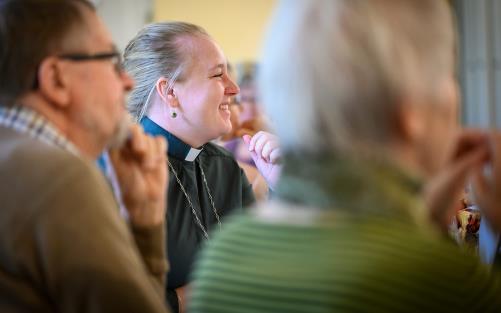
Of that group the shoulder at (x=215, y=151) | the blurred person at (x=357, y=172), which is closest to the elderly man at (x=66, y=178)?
the blurred person at (x=357, y=172)

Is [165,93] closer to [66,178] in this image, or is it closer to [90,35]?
[90,35]

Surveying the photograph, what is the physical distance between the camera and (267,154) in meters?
2.24

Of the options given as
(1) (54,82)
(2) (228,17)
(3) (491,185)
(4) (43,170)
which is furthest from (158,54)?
(2) (228,17)

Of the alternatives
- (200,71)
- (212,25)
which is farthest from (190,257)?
(212,25)

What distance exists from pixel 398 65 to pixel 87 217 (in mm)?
565

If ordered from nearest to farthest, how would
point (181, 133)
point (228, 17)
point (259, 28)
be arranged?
point (181, 133) → point (228, 17) → point (259, 28)

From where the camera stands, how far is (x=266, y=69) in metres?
1.03

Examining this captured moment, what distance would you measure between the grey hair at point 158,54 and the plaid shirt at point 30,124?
96 centimetres

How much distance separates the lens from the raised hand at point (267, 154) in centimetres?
224

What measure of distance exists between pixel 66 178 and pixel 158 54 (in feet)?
3.58

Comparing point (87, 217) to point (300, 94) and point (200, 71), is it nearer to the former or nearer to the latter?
point (300, 94)

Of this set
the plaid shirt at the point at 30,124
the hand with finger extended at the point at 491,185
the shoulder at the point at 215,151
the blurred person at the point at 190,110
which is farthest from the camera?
the shoulder at the point at 215,151

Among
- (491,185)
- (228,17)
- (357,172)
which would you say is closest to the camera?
(357,172)

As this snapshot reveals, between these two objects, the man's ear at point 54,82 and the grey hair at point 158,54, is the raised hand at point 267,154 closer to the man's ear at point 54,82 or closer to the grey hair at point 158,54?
the grey hair at point 158,54
